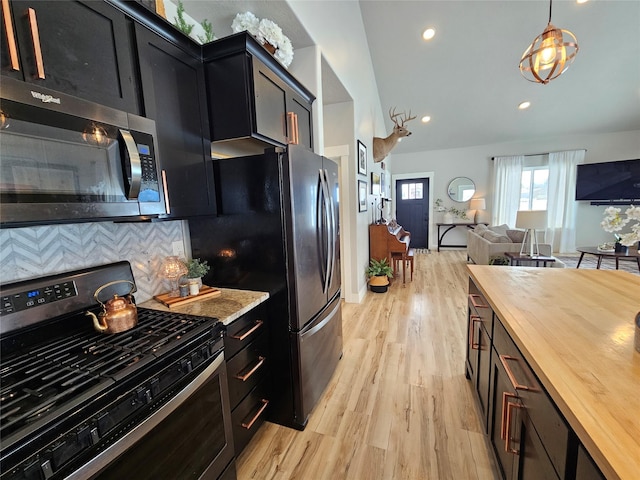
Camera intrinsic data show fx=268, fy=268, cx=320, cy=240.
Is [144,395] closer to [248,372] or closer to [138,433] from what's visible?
[138,433]

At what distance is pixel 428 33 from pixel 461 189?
4.42 metres

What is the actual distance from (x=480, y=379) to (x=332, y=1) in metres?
3.42

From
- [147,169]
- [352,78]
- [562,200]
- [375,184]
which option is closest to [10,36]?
[147,169]

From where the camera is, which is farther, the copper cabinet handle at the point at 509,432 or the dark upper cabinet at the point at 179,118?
the dark upper cabinet at the point at 179,118

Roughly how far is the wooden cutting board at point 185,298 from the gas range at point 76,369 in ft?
0.38

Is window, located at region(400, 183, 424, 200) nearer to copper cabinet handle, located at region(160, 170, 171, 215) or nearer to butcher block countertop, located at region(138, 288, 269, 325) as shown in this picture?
butcher block countertop, located at region(138, 288, 269, 325)

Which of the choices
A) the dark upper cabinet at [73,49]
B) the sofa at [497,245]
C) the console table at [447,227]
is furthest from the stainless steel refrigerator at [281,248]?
the console table at [447,227]

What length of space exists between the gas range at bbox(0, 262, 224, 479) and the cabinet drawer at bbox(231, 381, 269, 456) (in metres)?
0.47

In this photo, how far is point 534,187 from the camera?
6.85 metres

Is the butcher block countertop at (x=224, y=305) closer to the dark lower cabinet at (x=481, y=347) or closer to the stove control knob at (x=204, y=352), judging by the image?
the stove control knob at (x=204, y=352)

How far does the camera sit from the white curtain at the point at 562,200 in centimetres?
648

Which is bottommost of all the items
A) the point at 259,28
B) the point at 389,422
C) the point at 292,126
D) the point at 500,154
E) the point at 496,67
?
the point at 389,422

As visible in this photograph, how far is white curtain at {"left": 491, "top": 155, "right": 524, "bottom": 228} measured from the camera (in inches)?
270

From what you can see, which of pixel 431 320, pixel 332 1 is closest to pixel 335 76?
pixel 332 1
